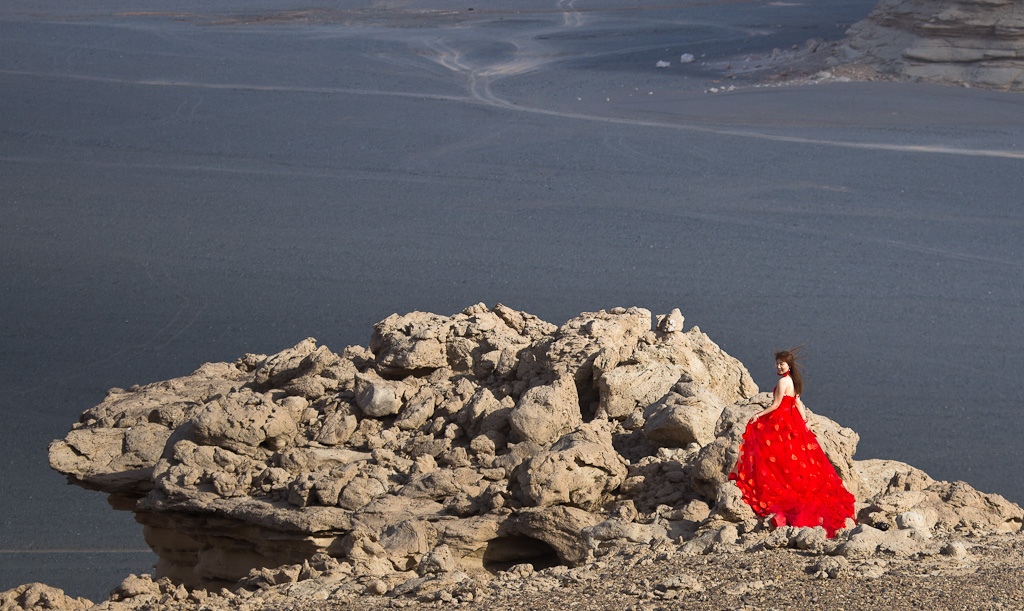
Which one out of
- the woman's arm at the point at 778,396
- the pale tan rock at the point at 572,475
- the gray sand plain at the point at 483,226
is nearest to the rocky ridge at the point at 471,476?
the pale tan rock at the point at 572,475

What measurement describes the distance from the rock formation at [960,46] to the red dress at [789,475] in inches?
768

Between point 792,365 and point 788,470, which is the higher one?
point 792,365

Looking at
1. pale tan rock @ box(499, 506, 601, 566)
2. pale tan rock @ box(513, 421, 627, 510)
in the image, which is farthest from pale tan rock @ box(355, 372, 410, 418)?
pale tan rock @ box(499, 506, 601, 566)

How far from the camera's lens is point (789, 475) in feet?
20.8

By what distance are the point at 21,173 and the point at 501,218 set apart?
732 centimetres

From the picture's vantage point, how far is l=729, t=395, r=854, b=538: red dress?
20.6 ft

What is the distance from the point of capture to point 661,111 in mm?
22859

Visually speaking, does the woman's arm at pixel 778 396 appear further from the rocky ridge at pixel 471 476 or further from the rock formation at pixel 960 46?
the rock formation at pixel 960 46

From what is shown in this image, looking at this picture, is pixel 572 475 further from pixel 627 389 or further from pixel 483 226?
pixel 483 226

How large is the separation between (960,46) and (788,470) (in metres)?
20.5

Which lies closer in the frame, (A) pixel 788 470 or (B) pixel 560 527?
(A) pixel 788 470

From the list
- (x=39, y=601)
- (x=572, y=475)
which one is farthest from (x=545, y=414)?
(x=39, y=601)

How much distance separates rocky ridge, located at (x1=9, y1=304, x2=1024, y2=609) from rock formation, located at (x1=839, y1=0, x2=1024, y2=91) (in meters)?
18.0

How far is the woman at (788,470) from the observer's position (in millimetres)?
6277
